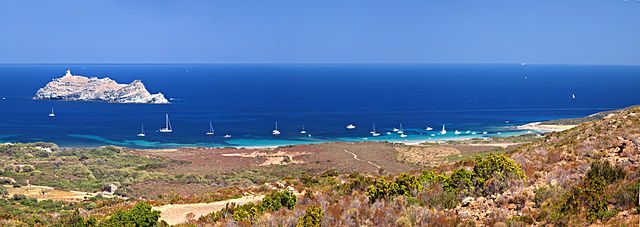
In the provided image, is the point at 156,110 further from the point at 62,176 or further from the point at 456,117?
the point at 62,176

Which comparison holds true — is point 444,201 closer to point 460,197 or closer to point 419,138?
point 460,197

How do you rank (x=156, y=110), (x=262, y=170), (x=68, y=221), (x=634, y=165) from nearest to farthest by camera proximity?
(x=634, y=165) < (x=68, y=221) < (x=262, y=170) < (x=156, y=110)

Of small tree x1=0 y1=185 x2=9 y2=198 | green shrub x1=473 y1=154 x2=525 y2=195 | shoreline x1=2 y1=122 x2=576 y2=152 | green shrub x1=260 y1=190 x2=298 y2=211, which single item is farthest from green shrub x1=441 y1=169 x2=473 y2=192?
shoreline x1=2 y1=122 x2=576 y2=152

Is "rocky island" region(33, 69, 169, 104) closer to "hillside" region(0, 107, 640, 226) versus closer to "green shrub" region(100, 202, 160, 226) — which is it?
"hillside" region(0, 107, 640, 226)

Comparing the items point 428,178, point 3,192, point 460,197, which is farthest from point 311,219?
point 3,192

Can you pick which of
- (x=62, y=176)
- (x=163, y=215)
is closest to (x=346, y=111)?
(x=62, y=176)

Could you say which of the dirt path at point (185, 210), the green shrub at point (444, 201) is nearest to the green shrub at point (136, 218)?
the dirt path at point (185, 210)
